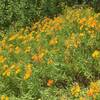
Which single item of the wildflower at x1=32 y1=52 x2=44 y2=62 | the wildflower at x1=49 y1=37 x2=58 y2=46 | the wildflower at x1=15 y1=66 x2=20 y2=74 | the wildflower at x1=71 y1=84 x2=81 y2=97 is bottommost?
the wildflower at x1=71 y1=84 x2=81 y2=97

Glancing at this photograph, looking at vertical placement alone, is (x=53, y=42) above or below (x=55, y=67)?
above

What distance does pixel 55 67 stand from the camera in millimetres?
5766

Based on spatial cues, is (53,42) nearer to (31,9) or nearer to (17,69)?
(17,69)

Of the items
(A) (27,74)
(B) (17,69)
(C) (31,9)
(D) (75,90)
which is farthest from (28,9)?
(D) (75,90)

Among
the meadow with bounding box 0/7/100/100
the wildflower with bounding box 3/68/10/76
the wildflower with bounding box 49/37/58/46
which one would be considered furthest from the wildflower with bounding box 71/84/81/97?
the wildflower with bounding box 49/37/58/46

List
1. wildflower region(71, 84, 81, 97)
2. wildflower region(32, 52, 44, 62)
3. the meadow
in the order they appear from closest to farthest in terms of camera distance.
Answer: wildflower region(71, 84, 81, 97)
the meadow
wildflower region(32, 52, 44, 62)

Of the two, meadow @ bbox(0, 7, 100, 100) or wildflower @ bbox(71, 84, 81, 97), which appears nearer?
wildflower @ bbox(71, 84, 81, 97)

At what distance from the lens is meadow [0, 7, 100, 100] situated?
5.51 meters

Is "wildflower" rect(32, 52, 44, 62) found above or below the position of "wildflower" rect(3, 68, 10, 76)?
above

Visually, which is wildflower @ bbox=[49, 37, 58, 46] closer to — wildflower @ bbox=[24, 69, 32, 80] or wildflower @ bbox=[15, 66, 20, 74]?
wildflower @ bbox=[15, 66, 20, 74]

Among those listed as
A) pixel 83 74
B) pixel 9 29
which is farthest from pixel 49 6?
pixel 83 74

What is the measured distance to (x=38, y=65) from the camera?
19.5 ft

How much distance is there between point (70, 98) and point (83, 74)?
2.10ft

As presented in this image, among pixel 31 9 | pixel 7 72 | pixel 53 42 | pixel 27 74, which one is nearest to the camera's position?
pixel 27 74
